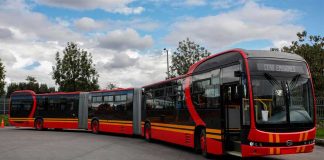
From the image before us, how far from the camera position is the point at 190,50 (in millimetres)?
43094

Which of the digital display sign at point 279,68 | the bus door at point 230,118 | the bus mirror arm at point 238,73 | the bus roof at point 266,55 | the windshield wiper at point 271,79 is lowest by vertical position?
the bus door at point 230,118

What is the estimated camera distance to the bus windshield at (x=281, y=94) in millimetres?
10344

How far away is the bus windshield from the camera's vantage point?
1034cm

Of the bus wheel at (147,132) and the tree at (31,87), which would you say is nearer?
the bus wheel at (147,132)

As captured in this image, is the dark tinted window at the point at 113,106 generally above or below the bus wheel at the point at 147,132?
above

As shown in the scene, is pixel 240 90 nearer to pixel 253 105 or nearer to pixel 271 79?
pixel 253 105

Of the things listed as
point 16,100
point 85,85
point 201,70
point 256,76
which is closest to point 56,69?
point 85,85

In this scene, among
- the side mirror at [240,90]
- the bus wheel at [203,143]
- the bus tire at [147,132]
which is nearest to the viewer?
the side mirror at [240,90]

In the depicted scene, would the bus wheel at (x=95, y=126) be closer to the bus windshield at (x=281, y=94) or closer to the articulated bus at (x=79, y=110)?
the articulated bus at (x=79, y=110)

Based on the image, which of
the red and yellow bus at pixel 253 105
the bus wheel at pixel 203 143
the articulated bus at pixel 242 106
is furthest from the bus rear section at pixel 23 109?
the bus wheel at pixel 203 143

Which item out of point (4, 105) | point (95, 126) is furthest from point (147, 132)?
point (4, 105)

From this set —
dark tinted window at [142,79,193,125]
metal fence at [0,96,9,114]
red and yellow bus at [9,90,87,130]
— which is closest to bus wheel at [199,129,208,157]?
dark tinted window at [142,79,193,125]

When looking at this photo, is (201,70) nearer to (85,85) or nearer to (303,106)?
(303,106)

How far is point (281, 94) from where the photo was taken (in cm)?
1051
